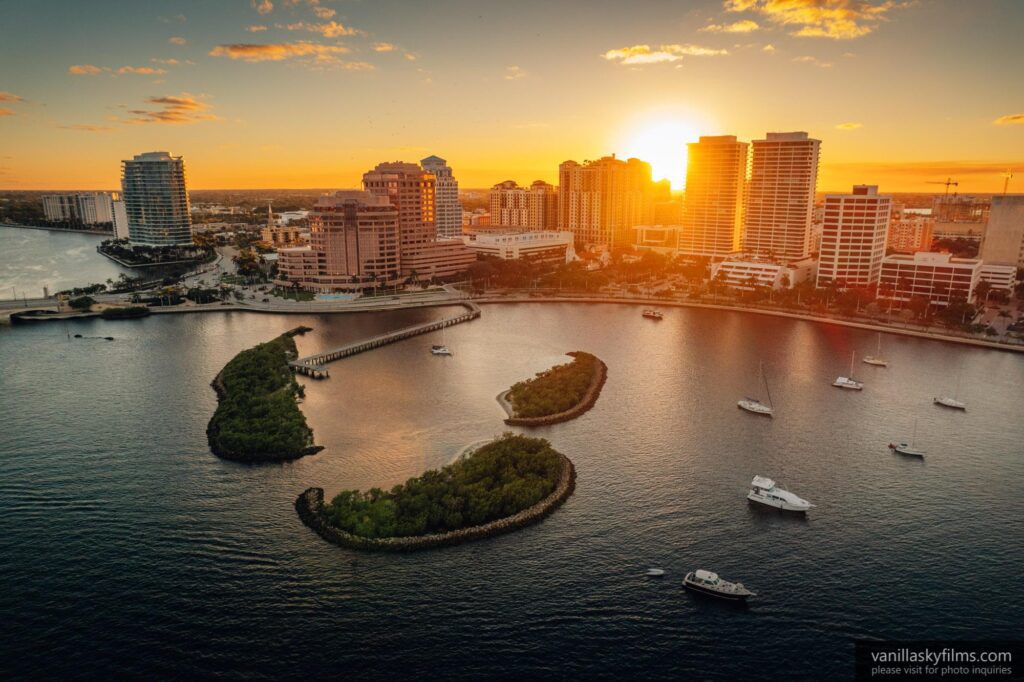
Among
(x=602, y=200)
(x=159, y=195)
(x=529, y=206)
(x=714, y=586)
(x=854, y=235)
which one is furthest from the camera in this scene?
(x=529, y=206)

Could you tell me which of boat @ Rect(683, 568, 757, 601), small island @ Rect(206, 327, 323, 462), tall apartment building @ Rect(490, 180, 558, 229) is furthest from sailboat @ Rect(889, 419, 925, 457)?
tall apartment building @ Rect(490, 180, 558, 229)

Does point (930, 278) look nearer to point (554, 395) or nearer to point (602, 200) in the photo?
point (554, 395)

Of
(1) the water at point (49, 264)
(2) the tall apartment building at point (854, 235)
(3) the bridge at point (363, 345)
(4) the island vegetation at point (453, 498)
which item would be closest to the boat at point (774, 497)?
(4) the island vegetation at point (453, 498)

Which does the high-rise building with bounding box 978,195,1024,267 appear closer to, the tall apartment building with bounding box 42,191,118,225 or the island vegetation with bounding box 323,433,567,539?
the island vegetation with bounding box 323,433,567,539

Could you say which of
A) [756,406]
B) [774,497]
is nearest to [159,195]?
[756,406]

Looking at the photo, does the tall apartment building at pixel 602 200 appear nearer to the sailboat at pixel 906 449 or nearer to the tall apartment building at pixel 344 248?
the tall apartment building at pixel 344 248
